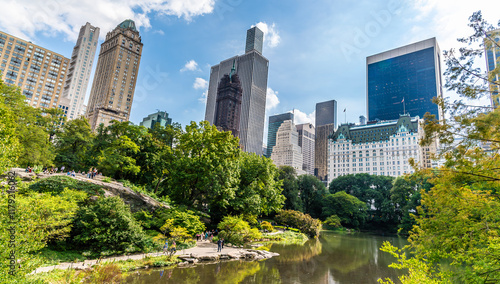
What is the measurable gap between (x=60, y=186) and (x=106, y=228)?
220 inches

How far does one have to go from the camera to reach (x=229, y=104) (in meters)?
162

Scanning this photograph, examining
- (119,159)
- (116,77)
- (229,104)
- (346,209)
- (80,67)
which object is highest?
(80,67)

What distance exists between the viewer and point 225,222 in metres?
28.7

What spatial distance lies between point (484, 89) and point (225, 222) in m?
25.0

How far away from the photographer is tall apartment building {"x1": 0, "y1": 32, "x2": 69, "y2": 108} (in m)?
87.6

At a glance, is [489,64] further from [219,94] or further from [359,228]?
[219,94]

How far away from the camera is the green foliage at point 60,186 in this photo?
19.8 m

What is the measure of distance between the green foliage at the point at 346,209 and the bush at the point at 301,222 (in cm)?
2228

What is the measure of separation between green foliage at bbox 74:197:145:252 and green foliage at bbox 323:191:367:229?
54.4 metres

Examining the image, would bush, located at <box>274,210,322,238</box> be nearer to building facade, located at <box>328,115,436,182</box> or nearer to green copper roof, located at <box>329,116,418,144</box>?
building facade, located at <box>328,115,436,182</box>

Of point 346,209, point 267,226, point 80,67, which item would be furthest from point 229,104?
point 267,226

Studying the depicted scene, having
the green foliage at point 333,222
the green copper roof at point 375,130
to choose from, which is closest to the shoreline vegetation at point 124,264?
the green foliage at point 333,222

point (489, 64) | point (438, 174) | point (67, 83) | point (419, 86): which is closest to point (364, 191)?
point (438, 174)

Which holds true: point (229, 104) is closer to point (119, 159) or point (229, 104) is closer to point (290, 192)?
point (290, 192)
